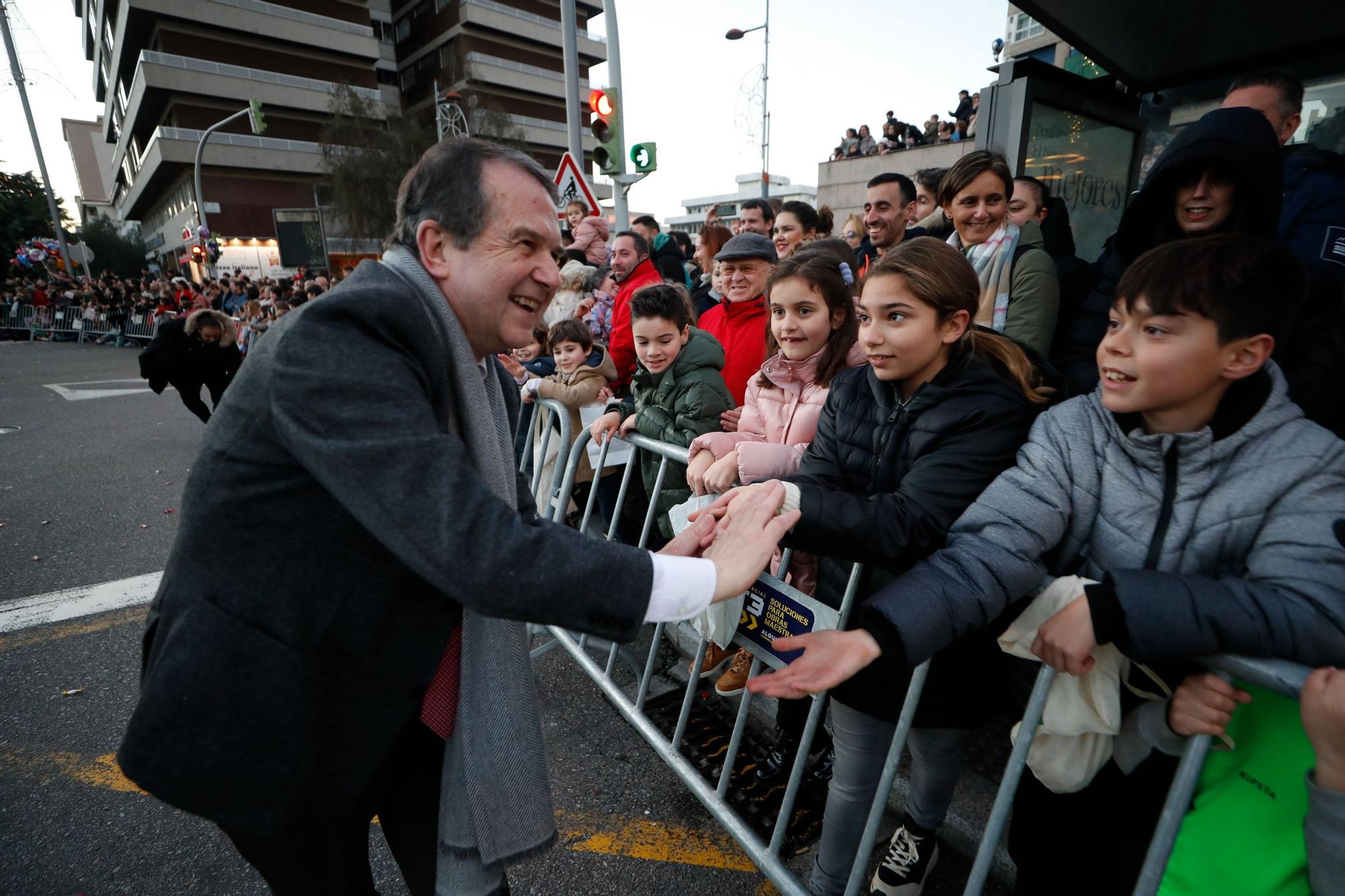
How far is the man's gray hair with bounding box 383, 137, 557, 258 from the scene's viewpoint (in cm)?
137

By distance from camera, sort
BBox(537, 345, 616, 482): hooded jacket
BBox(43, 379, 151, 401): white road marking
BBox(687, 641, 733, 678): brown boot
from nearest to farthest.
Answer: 1. BBox(687, 641, 733, 678): brown boot
2. BBox(537, 345, 616, 482): hooded jacket
3. BBox(43, 379, 151, 401): white road marking

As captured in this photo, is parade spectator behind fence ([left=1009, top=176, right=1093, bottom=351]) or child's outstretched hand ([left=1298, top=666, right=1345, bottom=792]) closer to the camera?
child's outstretched hand ([left=1298, top=666, right=1345, bottom=792])

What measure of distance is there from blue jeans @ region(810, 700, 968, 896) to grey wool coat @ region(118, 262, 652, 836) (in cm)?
107

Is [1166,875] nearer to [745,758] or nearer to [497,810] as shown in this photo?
[497,810]

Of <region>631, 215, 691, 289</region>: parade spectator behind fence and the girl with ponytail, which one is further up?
<region>631, 215, 691, 289</region>: parade spectator behind fence

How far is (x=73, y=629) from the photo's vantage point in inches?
147

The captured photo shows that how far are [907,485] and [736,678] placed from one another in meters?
1.66

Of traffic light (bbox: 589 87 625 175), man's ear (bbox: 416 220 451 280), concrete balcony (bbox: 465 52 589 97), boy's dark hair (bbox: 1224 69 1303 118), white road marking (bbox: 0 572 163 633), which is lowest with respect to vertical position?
white road marking (bbox: 0 572 163 633)

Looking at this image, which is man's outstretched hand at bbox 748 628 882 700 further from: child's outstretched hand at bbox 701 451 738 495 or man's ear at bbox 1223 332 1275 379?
man's ear at bbox 1223 332 1275 379

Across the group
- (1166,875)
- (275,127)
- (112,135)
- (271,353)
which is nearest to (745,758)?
(1166,875)

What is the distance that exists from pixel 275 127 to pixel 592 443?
51.4m

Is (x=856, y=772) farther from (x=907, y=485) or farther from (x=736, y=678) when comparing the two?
(x=736, y=678)

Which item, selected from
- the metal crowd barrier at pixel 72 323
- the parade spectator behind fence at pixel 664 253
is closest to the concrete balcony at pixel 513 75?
the metal crowd barrier at pixel 72 323

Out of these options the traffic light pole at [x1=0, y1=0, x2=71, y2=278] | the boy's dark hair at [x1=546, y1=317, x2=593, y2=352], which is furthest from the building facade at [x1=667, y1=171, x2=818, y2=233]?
the boy's dark hair at [x1=546, y1=317, x2=593, y2=352]
